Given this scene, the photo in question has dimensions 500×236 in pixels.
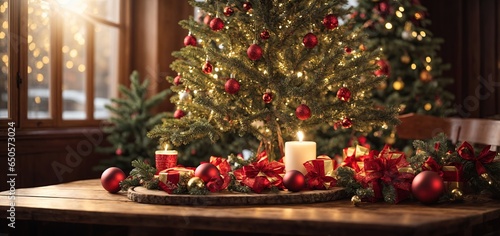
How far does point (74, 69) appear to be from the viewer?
4504 millimetres

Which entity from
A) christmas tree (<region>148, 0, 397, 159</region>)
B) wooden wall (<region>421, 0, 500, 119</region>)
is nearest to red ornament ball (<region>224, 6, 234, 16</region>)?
christmas tree (<region>148, 0, 397, 159</region>)

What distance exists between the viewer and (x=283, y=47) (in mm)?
2545

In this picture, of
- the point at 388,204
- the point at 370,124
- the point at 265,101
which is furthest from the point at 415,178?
the point at 265,101

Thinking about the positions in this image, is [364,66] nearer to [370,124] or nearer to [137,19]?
[370,124]

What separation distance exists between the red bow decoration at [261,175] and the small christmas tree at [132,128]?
2.14m

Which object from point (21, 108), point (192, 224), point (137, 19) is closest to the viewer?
point (192, 224)

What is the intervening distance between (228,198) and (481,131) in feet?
4.48

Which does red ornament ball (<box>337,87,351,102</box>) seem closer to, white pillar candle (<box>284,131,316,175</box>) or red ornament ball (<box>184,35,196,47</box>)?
white pillar candle (<box>284,131,316,175</box>)

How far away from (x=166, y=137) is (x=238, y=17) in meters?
0.57

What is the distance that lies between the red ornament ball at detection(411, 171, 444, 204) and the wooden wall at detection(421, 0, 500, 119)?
342 centimetres

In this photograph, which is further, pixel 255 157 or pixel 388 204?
pixel 255 157

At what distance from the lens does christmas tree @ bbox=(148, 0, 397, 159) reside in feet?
8.11

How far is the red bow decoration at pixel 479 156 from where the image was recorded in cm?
223

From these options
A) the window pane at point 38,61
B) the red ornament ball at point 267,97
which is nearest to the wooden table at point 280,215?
the red ornament ball at point 267,97
